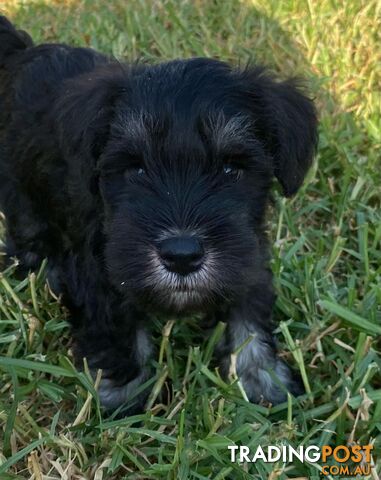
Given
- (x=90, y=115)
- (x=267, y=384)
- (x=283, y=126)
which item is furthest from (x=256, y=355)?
(x=90, y=115)

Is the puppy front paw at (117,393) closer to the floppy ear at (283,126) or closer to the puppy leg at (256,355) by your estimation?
the puppy leg at (256,355)

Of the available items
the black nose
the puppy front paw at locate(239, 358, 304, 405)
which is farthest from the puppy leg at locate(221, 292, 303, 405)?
the black nose

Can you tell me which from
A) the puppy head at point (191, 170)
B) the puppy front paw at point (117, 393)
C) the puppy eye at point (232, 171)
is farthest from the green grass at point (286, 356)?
the puppy eye at point (232, 171)

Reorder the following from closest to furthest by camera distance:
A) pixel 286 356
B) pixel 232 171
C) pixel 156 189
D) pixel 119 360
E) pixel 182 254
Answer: pixel 182 254 → pixel 156 189 → pixel 232 171 → pixel 119 360 → pixel 286 356

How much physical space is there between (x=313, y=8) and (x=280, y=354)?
3.06 meters

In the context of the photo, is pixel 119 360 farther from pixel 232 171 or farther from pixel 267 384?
pixel 232 171

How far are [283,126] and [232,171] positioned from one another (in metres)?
0.27

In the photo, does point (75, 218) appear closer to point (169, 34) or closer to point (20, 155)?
point (20, 155)

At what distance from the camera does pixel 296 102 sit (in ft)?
7.73

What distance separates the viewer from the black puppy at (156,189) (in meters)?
1.95

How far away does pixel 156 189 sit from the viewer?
6.68 ft

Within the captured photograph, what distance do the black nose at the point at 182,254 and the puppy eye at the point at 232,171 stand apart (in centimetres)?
33

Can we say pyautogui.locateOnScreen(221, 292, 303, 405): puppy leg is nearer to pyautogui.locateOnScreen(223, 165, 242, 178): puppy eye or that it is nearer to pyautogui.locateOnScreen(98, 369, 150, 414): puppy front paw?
pyautogui.locateOnScreen(98, 369, 150, 414): puppy front paw

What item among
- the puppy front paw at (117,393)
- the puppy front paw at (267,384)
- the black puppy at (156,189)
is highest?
the black puppy at (156,189)
